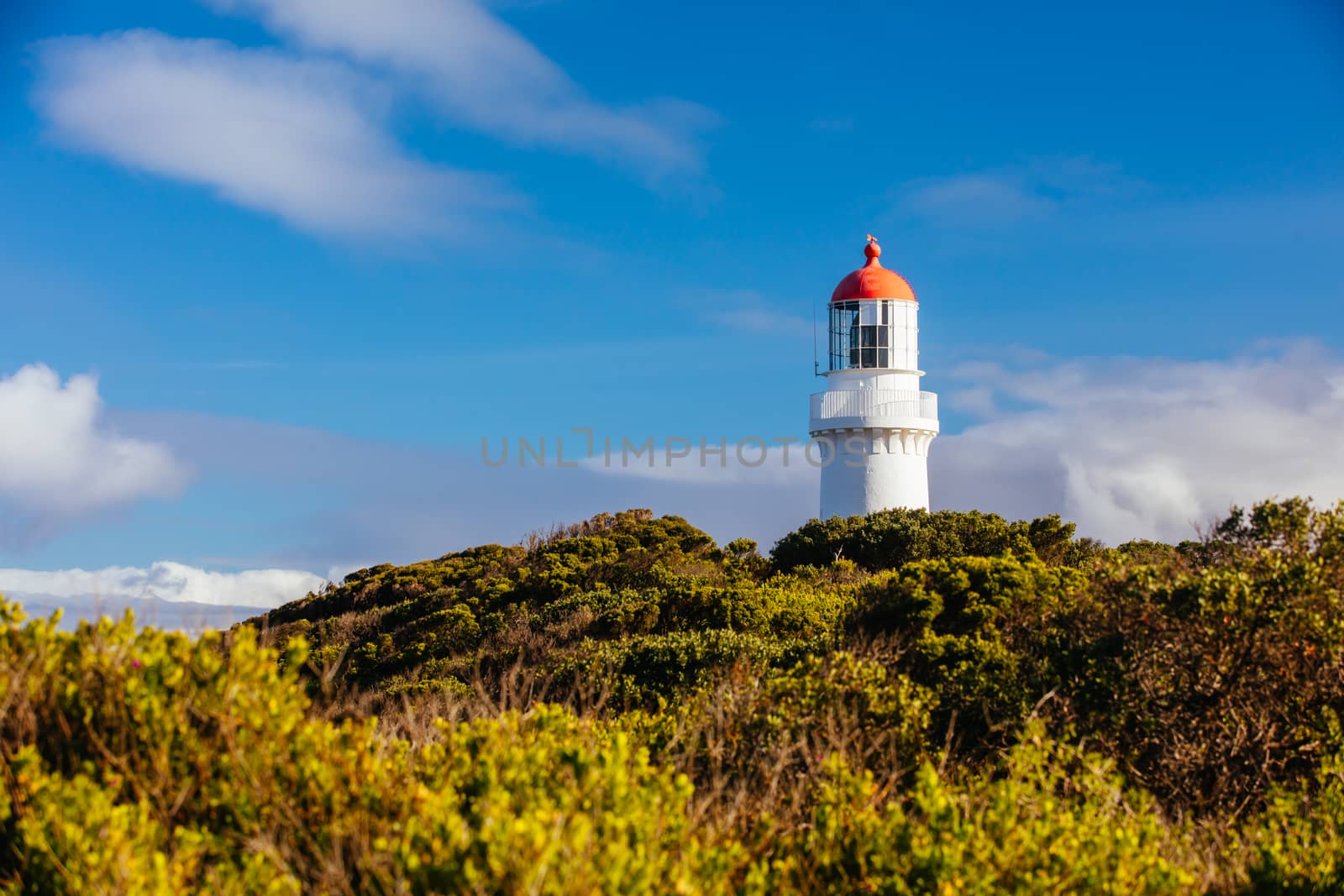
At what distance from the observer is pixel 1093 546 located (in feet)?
70.6

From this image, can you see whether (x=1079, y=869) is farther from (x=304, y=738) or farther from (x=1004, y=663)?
(x=1004, y=663)

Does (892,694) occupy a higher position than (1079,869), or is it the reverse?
(892,694)

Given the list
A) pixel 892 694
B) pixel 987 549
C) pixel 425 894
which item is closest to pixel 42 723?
pixel 425 894

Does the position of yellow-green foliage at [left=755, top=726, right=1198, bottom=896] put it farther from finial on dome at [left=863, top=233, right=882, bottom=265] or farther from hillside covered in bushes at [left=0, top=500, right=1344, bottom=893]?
finial on dome at [left=863, top=233, right=882, bottom=265]

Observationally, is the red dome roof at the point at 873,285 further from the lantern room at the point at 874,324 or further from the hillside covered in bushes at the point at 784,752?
the hillside covered in bushes at the point at 784,752

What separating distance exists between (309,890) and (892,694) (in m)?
5.21

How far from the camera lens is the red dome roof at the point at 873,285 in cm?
2788

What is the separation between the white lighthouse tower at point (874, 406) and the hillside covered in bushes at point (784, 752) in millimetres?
11634

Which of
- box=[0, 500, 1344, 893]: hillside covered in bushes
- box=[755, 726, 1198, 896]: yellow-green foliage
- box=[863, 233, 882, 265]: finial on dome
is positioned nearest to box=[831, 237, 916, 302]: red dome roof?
box=[863, 233, 882, 265]: finial on dome

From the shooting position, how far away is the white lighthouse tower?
27469 mm

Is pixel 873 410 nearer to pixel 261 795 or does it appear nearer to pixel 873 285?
pixel 873 285

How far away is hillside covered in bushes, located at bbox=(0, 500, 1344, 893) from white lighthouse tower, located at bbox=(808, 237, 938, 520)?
1163cm

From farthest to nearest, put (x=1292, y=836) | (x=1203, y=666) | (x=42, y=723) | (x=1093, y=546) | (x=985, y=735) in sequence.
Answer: (x=1093, y=546) < (x=985, y=735) < (x=1203, y=666) < (x=1292, y=836) < (x=42, y=723)

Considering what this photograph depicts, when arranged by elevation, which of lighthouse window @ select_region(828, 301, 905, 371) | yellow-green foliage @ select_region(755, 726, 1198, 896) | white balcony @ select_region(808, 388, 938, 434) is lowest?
yellow-green foliage @ select_region(755, 726, 1198, 896)
